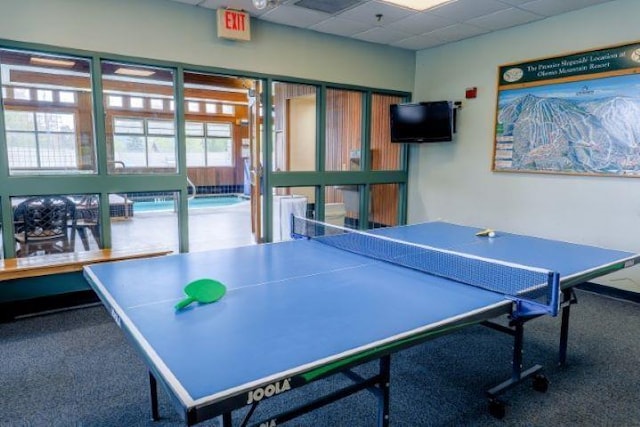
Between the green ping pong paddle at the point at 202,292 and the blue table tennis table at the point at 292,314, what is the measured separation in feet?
0.10

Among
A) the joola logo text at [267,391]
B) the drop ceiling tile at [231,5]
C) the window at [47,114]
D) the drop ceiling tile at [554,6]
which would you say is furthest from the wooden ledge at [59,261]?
the drop ceiling tile at [554,6]

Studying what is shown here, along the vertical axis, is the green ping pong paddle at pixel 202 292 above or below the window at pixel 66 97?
below

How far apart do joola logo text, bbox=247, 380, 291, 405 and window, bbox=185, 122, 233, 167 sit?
13.5 meters

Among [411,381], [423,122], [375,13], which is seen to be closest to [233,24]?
[375,13]

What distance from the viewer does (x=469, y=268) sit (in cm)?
225

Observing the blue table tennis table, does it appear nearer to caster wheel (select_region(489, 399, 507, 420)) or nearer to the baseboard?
caster wheel (select_region(489, 399, 507, 420))

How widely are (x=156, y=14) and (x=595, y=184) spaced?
465cm

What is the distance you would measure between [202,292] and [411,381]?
1.56 meters

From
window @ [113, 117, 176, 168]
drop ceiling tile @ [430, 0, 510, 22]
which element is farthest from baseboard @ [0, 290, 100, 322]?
drop ceiling tile @ [430, 0, 510, 22]

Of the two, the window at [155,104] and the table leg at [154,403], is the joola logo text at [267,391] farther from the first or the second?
the window at [155,104]

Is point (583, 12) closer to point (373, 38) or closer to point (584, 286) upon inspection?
point (373, 38)

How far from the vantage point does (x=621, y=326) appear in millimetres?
3523

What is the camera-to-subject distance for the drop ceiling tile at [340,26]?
15.4ft

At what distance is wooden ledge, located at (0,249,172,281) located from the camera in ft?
10.9
